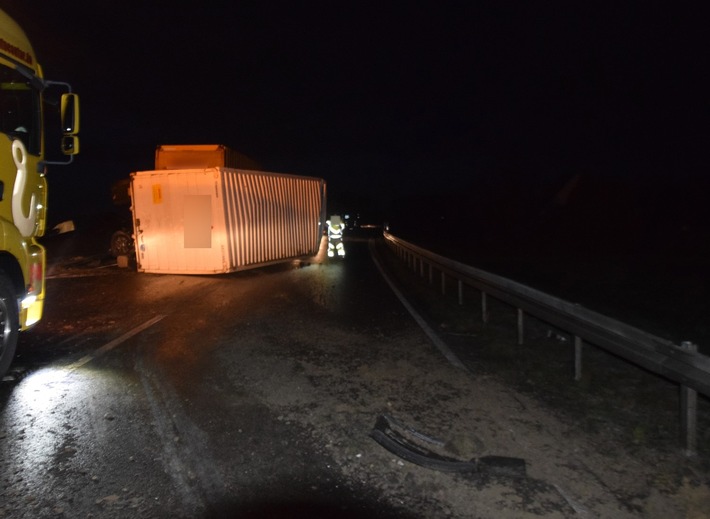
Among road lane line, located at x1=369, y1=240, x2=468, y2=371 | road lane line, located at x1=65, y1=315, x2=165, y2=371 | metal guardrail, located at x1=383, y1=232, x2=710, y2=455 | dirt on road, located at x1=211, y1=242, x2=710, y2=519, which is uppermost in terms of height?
metal guardrail, located at x1=383, y1=232, x2=710, y2=455

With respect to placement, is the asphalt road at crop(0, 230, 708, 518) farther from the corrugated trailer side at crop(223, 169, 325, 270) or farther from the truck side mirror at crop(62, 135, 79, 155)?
the corrugated trailer side at crop(223, 169, 325, 270)

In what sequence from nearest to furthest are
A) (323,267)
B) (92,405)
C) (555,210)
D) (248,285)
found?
(92,405), (248,285), (323,267), (555,210)

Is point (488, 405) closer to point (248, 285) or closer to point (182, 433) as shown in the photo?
point (182, 433)

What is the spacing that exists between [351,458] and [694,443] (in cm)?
261

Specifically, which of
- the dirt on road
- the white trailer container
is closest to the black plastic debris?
the dirt on road

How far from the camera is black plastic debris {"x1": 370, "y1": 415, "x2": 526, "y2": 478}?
4.05m

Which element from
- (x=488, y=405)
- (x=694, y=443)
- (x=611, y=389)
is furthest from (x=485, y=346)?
(x=694, y=443)

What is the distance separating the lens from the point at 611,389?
6.08 metres

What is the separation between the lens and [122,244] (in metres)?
19.5

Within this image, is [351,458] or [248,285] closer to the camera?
[351,458]

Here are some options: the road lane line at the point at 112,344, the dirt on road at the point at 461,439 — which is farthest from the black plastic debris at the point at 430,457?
the road lane line at the point at 112,344

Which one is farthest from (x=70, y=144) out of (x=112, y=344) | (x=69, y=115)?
(x=112, y=344)

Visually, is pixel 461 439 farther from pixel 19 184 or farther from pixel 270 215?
pixel 270 215

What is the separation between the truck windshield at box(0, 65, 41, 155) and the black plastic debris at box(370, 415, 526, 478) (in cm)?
Answer: 472
